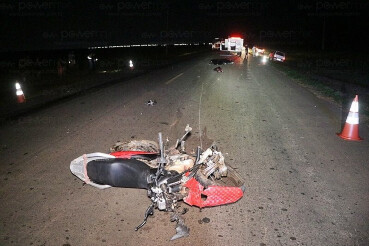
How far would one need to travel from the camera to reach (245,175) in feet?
16.2

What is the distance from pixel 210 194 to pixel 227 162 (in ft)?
5.92

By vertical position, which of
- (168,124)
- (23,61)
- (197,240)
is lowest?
(197,240)

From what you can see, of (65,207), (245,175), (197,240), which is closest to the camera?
(197,240)

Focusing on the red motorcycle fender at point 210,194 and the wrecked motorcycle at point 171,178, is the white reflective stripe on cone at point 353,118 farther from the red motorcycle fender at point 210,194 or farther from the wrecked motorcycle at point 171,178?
the red motorcycle fender at point 210,194

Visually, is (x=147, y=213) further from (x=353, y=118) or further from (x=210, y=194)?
(x=353, y=118)

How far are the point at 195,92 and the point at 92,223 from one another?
927cm

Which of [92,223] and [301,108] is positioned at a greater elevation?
[301,108]

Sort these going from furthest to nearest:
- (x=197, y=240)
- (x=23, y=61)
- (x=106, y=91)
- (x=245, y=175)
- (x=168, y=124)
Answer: (x=23, y=61) < (x=106, y=91) < (x=168, y=124) < (x=245, y=175) < (x=197, y=240)

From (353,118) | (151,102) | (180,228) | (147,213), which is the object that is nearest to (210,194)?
(180,228)

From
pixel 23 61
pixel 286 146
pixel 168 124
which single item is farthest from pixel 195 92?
pixel 23 61

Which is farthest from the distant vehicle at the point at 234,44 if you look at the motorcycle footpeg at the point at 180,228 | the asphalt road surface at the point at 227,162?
the motorcycle footpeg at the point at 180,228

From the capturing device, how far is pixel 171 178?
343 centimetres

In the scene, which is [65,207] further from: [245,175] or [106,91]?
[106,91]

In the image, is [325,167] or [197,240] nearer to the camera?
[197,240]
